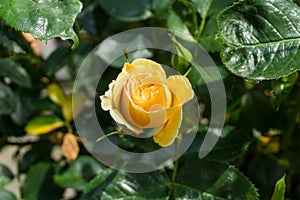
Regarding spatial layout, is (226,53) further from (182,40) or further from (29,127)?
(29,127)

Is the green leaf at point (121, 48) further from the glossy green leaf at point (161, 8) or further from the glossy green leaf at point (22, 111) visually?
the glossy green leaf at point (22, 111)

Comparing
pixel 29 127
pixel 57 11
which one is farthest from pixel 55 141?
pixel 57 11

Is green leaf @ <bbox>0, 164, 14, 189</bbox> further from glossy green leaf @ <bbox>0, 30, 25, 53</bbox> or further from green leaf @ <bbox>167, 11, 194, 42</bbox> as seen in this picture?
green leaf @ <bbox>167, 11, 194, 42</bbox>

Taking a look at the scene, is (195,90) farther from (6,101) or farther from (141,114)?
(6,101)

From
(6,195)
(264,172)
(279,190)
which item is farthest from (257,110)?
(6,195)

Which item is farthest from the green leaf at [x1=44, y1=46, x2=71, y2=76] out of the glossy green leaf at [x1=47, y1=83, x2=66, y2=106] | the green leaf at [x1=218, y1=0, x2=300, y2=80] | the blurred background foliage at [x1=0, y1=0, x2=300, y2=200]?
the green leaf at [x1=218, y1=0, x2=300, y2=80]

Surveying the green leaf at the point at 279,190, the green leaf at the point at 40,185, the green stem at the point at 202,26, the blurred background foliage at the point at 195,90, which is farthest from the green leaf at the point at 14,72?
the green leaf at the point at 279,190
